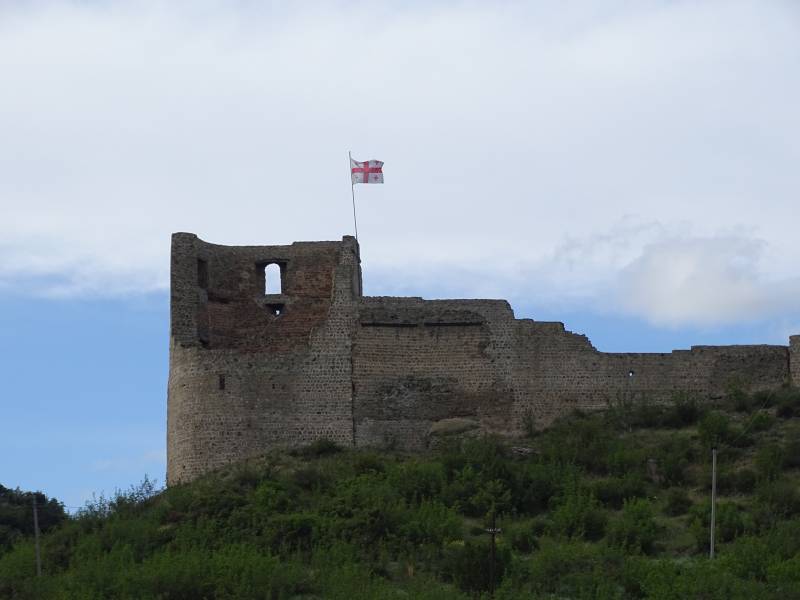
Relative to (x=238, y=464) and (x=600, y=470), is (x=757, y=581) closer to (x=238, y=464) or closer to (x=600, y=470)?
(x=600, y=470)

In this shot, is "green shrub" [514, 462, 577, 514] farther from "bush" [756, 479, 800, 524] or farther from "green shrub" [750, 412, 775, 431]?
"green shrub" [750, 412, 775, 431]

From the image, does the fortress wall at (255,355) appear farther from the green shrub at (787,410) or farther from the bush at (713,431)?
the green shrub at (787,410)

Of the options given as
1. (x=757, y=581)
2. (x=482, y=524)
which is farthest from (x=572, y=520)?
(x=757, y=581)

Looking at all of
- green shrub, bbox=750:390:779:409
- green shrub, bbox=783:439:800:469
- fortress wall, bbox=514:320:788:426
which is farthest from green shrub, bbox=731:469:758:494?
fortress wall, bbox=514:320:788:426

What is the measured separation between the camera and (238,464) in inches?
1972

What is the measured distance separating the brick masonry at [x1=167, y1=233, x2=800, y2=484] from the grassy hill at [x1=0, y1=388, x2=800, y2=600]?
0.64 metres

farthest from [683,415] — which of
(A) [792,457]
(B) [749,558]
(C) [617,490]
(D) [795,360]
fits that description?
(B) [749,558]

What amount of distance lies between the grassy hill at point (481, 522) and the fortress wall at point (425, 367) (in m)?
0.92

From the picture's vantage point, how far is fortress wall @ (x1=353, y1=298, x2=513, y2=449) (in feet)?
168

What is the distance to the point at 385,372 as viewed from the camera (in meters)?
51.7

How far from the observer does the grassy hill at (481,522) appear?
43438mm

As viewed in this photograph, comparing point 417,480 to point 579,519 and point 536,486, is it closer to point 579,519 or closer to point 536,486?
point 536,486

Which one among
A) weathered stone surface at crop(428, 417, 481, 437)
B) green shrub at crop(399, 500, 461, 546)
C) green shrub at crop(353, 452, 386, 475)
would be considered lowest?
green shrub at crop(399, 500, 461, 546)

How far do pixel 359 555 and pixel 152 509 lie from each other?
556cm
